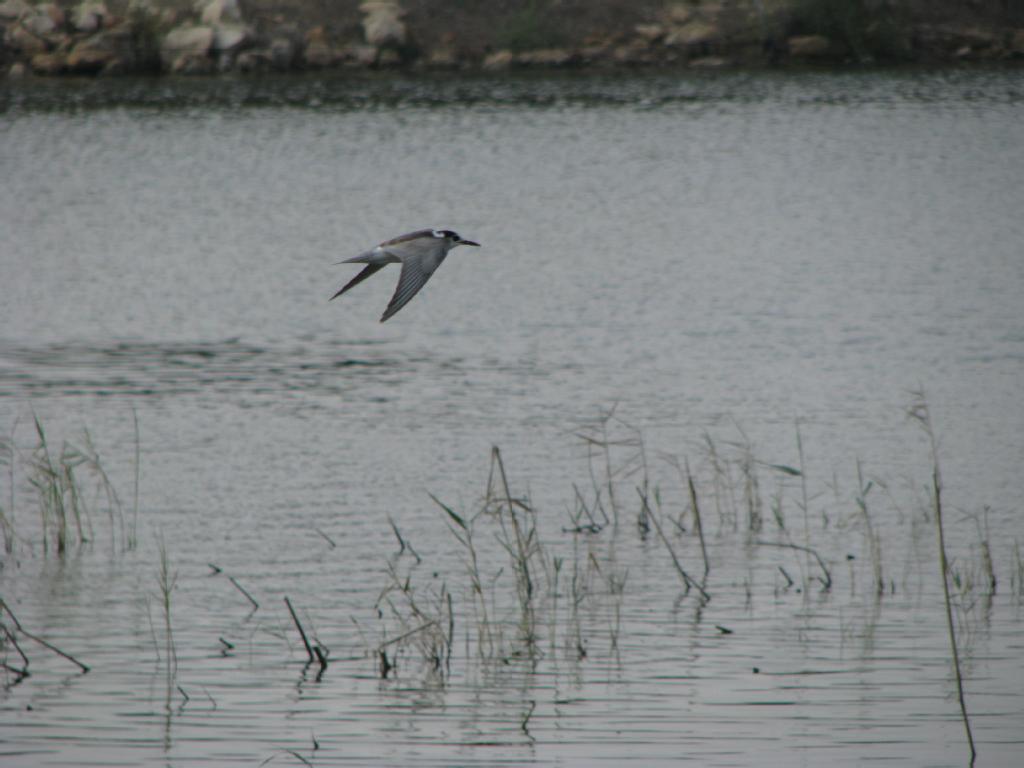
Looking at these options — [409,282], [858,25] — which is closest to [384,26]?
[858,25]

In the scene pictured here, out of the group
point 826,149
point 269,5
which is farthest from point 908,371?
point 269,5

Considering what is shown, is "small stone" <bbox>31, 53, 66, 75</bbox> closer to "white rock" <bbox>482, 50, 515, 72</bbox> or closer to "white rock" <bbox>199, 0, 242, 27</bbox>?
"white rock" <bbox>199, 0, 242, 27</bbox>

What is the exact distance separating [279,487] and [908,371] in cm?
836

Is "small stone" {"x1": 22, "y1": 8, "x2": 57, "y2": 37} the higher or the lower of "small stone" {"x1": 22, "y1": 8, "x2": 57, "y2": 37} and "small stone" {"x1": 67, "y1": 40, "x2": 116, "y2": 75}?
the higher

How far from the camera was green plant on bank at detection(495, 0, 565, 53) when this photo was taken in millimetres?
62312

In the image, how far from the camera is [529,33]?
62344 mm

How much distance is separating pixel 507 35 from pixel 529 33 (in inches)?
32.3

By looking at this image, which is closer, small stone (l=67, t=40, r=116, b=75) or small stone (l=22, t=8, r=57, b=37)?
small stone (l=67, t=40, r=116, b=75)

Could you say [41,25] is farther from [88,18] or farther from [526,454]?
[526,454]

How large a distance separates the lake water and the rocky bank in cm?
1943

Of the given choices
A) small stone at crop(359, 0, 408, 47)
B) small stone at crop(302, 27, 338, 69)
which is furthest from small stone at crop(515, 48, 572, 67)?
small stone at crop(302, 27, 338, 69)

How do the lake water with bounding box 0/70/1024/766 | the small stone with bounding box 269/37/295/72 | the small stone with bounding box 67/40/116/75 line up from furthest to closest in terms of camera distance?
the small stone with bounding box 269/37/295/72
the small stone with bounding box 67/40/116/75
the lake water with bounding box 0/70/1024/766

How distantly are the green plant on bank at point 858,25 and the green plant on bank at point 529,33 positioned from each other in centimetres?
850

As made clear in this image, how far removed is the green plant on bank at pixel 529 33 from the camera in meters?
62.3
